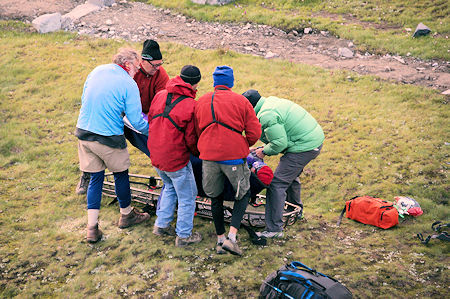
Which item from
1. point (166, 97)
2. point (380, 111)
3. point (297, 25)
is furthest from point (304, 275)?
point (297, 25)

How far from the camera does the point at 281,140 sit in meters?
5.41

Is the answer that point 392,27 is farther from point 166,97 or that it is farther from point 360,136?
point 166,97

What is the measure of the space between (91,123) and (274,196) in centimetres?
296

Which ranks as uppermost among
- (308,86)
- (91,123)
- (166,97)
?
(166,97)

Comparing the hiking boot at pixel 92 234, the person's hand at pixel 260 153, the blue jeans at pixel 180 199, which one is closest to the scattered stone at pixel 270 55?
the person's hand at pixel 260 153

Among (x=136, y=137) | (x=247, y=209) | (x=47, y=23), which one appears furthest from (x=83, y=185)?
(x=47, y=23)

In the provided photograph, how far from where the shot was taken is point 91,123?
5078mm

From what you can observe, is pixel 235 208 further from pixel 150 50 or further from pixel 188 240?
pixel 150 50

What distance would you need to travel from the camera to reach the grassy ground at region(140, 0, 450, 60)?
12500 mm

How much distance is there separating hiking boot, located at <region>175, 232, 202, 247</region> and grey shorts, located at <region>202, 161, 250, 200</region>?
0.90 m

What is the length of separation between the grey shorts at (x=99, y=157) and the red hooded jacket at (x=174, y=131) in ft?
2.02

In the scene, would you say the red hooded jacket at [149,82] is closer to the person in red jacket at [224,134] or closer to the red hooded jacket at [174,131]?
the red hooded jacket at [174,131]

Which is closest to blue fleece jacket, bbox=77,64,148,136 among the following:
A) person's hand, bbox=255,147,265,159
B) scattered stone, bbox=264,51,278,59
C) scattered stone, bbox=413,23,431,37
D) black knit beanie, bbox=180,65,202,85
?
black knit beanie, bbox=180,65,202,85

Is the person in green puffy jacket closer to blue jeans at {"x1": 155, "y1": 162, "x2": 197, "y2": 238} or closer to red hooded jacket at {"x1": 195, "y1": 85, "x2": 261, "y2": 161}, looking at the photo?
red hooded jacket at {"x1": 195, "y1": 85, "x2": 261, "y2": 161}
